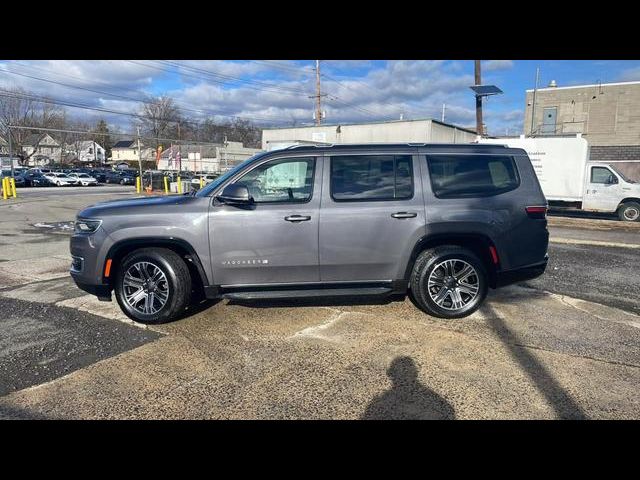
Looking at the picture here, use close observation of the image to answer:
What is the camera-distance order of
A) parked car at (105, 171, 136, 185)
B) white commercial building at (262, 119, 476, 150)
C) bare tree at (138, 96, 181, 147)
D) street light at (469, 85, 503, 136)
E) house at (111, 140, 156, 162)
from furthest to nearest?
1. house at (111, 140, 156, 162)
2. bare tree at (138, 96, 181, 147)
3. parked car at (105, 171, 136, 185)
4. white commercial building at (262, 119, 476, 150)
5. street light at (469, 85, 503, 136)

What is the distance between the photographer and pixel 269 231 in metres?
4.31

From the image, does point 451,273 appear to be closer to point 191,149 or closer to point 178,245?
point 178,245

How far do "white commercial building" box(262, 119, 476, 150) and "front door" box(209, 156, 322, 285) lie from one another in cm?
1807

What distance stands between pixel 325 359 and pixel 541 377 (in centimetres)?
183

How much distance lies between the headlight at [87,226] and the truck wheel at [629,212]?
52.6ft

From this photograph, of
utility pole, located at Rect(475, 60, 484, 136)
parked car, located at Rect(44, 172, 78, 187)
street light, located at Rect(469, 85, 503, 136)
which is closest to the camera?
street light, located at Rect(469, 85, 503, 136)

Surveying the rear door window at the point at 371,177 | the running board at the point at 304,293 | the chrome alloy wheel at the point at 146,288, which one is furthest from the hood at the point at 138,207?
the rear door window at the point at 371,177

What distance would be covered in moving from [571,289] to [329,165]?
4.24 metres

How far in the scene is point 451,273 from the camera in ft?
15.3

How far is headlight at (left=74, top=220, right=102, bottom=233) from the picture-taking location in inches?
169

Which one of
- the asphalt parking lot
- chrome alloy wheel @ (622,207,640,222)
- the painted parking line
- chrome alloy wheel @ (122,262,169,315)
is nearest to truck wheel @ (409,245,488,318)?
the asphalt parking lot

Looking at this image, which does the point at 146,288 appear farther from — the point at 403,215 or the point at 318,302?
the point at 403,215

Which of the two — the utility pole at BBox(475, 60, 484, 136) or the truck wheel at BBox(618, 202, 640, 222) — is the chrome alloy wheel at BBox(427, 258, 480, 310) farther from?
the utility pole at BBox(475, 60, 484, 136)
